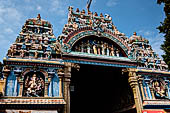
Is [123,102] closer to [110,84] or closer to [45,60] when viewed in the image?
[110,84]

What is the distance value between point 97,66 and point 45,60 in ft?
13.0

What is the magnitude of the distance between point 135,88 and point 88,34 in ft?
18.4

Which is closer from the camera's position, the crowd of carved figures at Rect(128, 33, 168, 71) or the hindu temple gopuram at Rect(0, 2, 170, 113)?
the hindu temple gopuram at Rect(0, 2, 170, 113)

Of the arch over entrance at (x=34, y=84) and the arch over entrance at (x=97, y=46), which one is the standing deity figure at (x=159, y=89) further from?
the arch over entrance at (x=34, y=84)

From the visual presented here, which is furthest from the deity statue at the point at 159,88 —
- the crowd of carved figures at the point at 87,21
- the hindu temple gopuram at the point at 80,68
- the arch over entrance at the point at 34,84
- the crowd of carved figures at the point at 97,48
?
the arch over entrance at the point at 34,84

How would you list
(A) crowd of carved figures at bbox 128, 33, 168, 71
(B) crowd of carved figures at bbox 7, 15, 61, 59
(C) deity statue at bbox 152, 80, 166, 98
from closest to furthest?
(B) crowd of carved figures at bbox 7, 15, 61, 59, (C) deity statue at bbox 152, 80, 166, 98, (A) crowd of carved figures at bbox 128, 33, 168, 71

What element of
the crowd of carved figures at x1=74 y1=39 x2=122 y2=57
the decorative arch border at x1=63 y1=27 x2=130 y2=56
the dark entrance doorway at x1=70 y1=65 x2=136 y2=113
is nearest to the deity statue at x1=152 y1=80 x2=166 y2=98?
the dark entrance doorway at x1=70 y1=65 x2=136 y2=113

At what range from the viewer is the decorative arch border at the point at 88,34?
12495 millimetres

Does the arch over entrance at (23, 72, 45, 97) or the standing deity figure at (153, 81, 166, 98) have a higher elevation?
the arch over entrance at (23, 72, 45, 97)

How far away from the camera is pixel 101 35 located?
544 inches

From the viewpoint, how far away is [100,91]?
60.0 feet

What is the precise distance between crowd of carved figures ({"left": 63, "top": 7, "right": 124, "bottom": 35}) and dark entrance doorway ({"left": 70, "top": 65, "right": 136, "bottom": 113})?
11.3 ft

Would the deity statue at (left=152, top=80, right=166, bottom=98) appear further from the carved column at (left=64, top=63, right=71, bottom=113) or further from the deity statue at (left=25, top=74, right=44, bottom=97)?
the deity statue at (left=25, top=74, right=44, bottom=97)

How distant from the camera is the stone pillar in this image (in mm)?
11678
